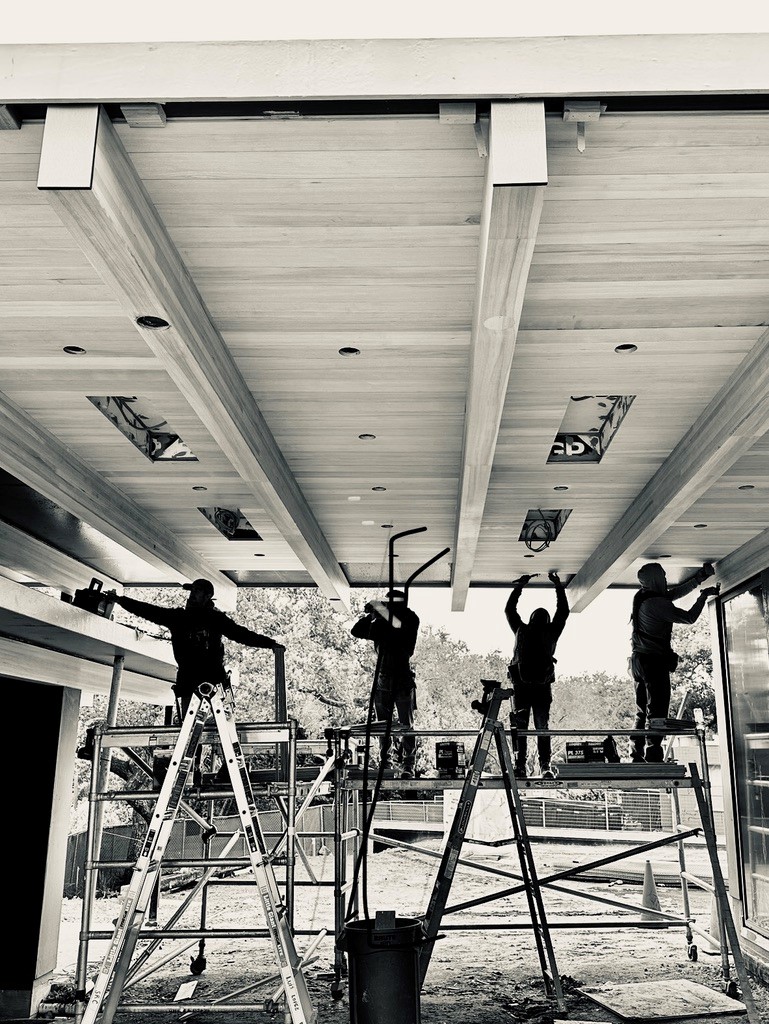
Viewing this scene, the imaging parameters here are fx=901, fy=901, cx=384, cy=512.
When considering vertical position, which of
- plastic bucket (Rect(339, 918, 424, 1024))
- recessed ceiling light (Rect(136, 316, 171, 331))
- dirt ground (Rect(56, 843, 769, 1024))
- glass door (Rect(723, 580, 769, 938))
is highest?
recessed ceiling light (Rect(136, 316, 171, 331))

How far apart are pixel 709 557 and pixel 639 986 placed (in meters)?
3.70

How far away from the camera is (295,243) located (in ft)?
11.0

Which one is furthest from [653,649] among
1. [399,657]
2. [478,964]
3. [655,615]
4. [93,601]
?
[93,601]

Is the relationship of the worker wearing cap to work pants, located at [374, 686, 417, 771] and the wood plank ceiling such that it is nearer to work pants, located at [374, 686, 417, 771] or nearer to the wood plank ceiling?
the wood plank ceiling

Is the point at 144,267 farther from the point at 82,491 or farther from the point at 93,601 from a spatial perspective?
the point at 93,601

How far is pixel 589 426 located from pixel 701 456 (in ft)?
2.52

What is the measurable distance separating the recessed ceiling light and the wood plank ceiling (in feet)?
0.26

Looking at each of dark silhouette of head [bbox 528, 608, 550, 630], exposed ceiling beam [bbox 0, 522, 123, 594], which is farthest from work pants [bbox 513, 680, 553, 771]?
exposed ceiling beam [bbox 0, 522, 123, 594]

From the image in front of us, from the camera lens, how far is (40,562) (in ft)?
23.0

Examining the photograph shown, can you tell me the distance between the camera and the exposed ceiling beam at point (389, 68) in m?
2.42

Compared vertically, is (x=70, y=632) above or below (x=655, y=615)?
below

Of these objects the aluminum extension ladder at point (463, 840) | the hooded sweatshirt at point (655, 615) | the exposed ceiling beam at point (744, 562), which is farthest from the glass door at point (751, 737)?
the aluminum extension ladder at point (463, 840)

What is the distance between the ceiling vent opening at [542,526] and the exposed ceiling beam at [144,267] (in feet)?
8.88

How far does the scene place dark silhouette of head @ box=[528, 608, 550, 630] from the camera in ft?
24.3
